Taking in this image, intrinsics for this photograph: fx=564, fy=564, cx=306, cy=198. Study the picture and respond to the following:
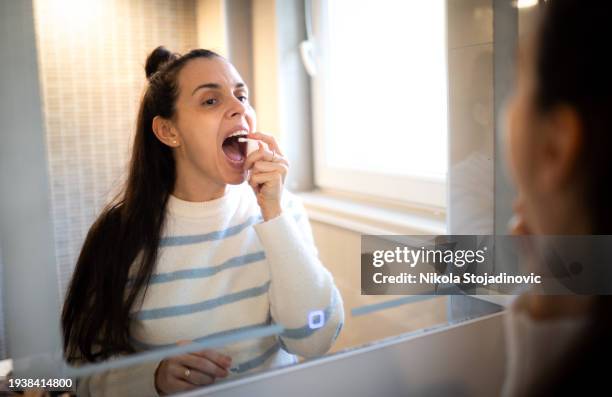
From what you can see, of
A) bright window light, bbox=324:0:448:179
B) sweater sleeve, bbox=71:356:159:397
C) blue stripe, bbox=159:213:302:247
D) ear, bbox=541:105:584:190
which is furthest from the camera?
bright window light, bbox=324:0:448:179

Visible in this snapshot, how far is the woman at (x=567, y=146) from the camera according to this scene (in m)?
0.31

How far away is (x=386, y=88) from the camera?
3.45 ft

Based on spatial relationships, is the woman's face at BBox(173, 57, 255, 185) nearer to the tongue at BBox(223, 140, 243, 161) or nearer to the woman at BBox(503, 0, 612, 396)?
the tongue at BBox(223, 140, 243, 161)

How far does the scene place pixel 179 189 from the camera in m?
0.86

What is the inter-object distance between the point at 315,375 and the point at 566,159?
0.38m

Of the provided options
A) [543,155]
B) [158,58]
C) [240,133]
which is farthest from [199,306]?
[543,155]

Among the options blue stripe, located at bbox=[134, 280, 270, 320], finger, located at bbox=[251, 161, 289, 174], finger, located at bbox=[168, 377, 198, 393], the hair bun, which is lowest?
finger, located at bbox=[168, 377, 198, 393]

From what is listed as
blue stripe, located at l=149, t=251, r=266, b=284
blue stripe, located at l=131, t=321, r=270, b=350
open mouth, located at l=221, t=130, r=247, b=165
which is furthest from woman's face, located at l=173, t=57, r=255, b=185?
blue stripe, located at l=131, t=321, r=270, b=350

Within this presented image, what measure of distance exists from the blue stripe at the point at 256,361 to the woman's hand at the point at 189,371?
12 millimetres

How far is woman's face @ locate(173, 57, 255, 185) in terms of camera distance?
814 mm

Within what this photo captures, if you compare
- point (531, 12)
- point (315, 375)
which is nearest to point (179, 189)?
point (315, 375)

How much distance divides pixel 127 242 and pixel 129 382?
225 millimetres

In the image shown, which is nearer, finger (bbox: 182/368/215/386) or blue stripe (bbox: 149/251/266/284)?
finger (bbox: 182/368/215/386)

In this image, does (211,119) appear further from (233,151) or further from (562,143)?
(562,143)
